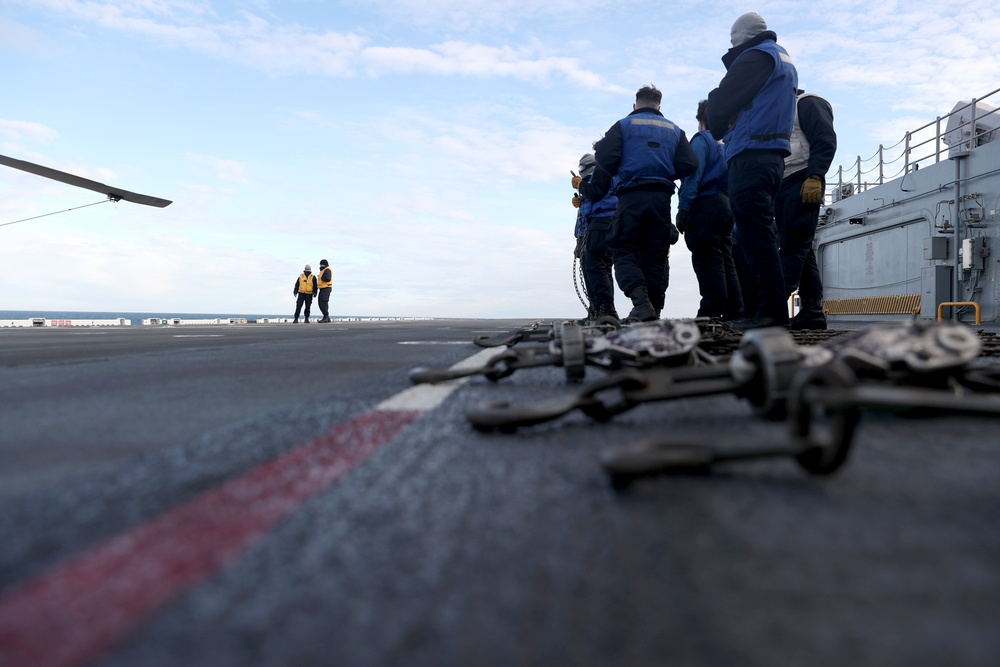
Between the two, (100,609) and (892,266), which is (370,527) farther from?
(892,266)

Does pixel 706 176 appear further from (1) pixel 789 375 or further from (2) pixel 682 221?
(1) pixel 789 375

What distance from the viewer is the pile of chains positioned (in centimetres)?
93

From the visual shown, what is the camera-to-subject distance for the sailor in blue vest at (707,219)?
251 inches

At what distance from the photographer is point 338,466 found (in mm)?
1149

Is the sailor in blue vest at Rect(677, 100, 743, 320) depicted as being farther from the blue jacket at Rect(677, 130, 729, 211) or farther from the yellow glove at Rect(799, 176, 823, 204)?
the yellow glove at Rect(799, 176, 823, 204)

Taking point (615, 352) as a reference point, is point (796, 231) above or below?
above

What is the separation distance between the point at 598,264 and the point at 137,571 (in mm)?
7710

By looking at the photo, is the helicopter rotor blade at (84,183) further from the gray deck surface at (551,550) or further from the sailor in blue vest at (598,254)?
the gray deck surface at (551,550)

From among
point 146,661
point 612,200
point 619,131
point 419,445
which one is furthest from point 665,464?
point 612,200

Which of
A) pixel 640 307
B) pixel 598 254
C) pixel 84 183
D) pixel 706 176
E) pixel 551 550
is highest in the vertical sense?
pixel 84 183

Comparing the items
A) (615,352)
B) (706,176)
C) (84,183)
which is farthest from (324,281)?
(615,352)

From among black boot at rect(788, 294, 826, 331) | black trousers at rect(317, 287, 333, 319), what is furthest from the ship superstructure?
black trousers at rect(317, 287, 333, 319)

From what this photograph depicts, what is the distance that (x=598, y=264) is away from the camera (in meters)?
8.14

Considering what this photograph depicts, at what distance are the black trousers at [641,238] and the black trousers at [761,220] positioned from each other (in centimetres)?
106
